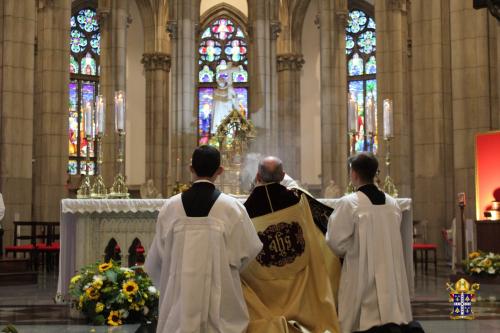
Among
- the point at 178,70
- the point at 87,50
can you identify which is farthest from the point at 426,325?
the point at 87,50

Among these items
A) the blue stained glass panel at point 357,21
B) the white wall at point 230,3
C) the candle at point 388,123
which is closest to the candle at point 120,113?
the candle at point 388,123

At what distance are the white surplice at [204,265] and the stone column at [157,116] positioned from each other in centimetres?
2542

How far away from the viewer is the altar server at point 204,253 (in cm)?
577

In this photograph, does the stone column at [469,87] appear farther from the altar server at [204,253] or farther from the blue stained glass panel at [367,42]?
the blue stained glass panel at [367,42]

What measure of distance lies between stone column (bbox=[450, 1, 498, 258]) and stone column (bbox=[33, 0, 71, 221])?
9.84 metres

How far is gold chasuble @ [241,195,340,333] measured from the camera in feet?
24.4

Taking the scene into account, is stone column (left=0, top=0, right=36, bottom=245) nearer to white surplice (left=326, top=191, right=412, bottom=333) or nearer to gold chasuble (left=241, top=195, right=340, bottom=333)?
gold chasuble (left=241, top=195, right=340, bottom=333)

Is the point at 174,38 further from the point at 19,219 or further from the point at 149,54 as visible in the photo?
the point at 19,219

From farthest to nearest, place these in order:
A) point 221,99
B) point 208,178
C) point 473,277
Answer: point 221,99, point 473,277, point 208,178

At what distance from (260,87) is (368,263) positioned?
737 inches

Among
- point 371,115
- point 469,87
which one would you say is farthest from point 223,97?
point 371,115

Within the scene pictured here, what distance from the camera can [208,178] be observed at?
19.4ft

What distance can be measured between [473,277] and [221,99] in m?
8.82

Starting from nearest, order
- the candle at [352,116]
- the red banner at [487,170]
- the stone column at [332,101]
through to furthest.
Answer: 1. the candle at [352,116]
2. the red banner at [487,170]
3. the stone column at [332,101]
